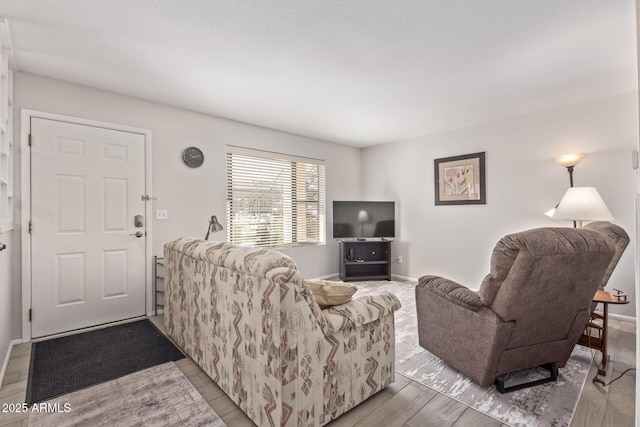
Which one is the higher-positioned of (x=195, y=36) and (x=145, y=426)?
(x=195, y=36)

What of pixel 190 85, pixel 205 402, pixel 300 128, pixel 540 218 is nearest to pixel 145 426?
pixel 205 402

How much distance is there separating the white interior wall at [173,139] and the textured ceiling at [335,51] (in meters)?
0.15

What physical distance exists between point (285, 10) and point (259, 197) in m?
2.74

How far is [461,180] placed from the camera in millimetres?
4320

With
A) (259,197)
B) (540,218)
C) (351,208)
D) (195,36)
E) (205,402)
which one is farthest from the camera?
(351,208)

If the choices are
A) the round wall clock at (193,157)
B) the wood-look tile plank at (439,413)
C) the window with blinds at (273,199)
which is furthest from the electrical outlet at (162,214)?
the wood-look tile plank at (439,413)

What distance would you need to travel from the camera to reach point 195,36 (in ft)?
6.92

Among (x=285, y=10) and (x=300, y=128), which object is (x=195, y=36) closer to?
(x=285, y=10)

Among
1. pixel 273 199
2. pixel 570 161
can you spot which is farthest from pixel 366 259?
pixel 570 161

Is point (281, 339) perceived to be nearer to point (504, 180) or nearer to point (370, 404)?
point (370, 404)

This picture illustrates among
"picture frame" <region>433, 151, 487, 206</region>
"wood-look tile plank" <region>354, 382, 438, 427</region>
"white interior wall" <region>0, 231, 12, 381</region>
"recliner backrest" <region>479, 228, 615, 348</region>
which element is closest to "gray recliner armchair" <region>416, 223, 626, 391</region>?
"recliner backrest" <region>479, 228, 615, 348</region>

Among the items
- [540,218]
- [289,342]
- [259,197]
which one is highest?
[259,197]

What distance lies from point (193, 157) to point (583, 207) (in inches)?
161

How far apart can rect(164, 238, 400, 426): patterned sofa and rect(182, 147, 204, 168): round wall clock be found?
1.83m
